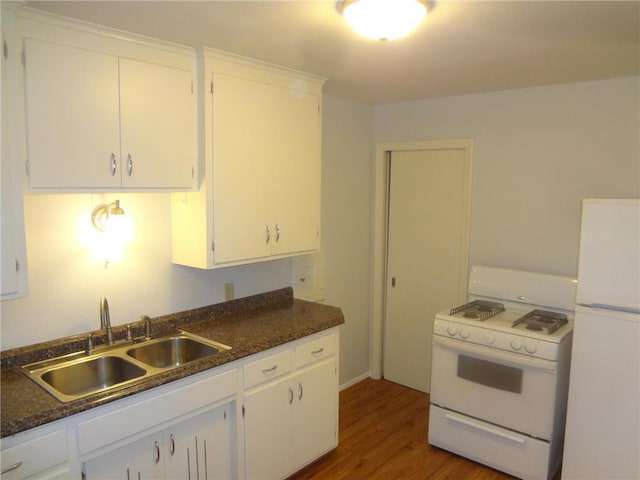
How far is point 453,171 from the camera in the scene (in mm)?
3666

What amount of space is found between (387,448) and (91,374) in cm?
195

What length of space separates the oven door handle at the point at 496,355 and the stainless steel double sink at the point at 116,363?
1.44 m

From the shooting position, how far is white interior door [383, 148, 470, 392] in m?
3.68

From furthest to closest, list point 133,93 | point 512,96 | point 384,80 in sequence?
point 512,96 < point 384,80 < point 133,93

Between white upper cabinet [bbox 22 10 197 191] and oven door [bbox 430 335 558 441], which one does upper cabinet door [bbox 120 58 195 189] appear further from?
oven door [bbox 430 335 558 441]

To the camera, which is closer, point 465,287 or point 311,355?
Result: point 311,355

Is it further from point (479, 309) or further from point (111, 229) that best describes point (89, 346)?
point (479, 309)

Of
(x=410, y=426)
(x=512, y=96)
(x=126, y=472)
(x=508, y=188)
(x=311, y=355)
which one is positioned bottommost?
(x=410, y=426)

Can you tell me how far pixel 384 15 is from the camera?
1.67 m

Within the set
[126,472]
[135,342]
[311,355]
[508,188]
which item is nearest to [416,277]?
[508,188]

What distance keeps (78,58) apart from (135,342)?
4.59ft

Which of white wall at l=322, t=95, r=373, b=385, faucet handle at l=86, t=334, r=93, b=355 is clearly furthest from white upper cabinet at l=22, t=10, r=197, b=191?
white wall at l=322, t=95, r=373, b=385

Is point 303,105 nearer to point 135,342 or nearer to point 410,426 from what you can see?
point 135,342

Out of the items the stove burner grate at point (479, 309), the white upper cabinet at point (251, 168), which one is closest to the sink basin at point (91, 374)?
the white upper cabinet at point (251, 168)
